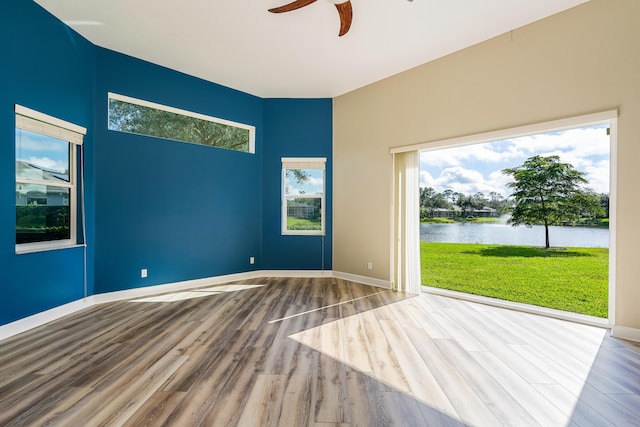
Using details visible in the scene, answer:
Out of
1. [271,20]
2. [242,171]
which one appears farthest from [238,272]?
[271,20]

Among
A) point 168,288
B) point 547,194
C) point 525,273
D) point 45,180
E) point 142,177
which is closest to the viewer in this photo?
point 45,180

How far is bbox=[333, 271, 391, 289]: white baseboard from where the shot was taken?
187 inches

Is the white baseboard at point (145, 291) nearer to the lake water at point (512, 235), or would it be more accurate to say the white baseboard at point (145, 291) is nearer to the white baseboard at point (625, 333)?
the white baseboard at point (625, 333)

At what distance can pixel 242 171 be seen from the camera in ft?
17.4

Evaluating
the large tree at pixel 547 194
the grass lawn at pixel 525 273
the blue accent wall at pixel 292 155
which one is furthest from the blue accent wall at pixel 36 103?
the large tree at pixel 547 194

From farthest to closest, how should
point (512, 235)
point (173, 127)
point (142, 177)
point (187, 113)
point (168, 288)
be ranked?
point (512, 235) → point (187, 113) → point (173, 127) → point (168, 288) → point (142, 177)

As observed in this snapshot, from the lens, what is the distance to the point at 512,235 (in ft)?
22.6

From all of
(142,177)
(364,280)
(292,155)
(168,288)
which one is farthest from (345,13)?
(168,288)

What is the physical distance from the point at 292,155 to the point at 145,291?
3277 millimetres

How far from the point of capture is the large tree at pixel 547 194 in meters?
5.93

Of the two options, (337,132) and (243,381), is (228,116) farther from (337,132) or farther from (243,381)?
(243,381)

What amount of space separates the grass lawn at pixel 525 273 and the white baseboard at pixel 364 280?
2138mm

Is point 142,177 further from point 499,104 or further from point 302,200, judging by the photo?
point 499,104

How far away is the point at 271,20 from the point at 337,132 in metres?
2.41
